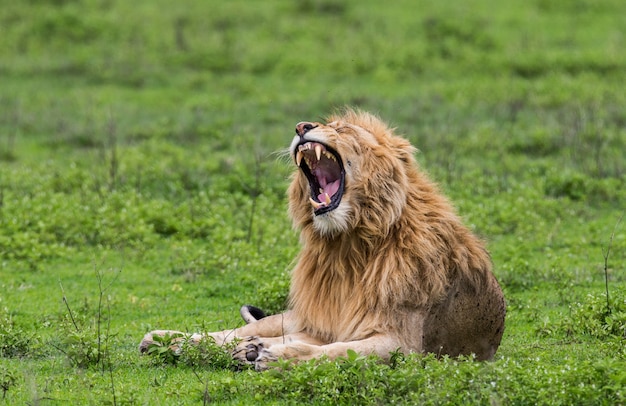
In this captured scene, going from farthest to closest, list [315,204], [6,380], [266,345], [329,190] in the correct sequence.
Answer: [329,190] → [315,204] → [266,345] → [6,380]

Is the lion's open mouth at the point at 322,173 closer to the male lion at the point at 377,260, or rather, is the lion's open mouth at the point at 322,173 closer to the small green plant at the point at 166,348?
the male lion at the point at 377,260

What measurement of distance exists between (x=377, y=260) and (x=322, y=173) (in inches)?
34.9

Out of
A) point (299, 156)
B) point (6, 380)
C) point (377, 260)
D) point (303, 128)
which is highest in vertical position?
point (303, 128)

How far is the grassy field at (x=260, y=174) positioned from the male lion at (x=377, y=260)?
424 mm

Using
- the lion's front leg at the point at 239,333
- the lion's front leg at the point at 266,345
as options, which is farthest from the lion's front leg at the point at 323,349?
the lion's front leg at the point at 239,333

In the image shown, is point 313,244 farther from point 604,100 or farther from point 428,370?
point 604,100

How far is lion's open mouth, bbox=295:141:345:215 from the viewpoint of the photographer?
7559 millimetres

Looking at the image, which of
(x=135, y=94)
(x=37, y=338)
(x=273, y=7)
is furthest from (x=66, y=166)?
(x=273, y=7)

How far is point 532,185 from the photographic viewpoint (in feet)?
46.5

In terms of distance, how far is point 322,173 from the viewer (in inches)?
316

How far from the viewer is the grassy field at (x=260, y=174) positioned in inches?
274

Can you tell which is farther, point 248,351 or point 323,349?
point 248,351

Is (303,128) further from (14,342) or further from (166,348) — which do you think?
(14,342)

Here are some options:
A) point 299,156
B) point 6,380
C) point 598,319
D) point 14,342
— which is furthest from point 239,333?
point 598,319
